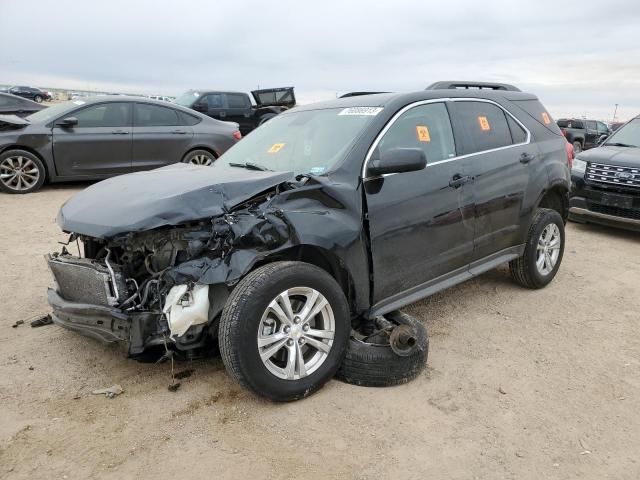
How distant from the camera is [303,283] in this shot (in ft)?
9.62

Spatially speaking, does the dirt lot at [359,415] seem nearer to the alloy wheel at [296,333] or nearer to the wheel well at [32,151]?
the alloy wheel at [296,333]

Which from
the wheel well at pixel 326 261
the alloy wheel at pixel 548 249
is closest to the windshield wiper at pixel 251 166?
the wheel well at pixel 326 261

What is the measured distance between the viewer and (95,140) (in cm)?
850

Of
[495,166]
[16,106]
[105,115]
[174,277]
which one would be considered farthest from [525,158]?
[16,106]

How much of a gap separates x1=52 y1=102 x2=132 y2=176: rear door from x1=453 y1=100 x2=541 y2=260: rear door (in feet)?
21.2

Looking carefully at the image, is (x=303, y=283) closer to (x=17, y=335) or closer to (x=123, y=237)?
(x=123, y=237)

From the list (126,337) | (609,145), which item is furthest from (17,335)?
(609,145)

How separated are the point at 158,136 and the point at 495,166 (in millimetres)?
6639

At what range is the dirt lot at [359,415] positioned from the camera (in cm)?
253

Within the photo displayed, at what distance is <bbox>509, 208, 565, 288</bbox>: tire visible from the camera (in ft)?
15.5

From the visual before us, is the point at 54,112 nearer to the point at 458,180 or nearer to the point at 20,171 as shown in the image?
the point at 20,171

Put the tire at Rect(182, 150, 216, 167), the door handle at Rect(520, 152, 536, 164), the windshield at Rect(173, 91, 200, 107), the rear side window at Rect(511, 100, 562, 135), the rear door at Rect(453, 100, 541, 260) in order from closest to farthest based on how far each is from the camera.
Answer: the rear door at Rect(453, 100, 541, 260), the door handle at Rect(520, 152, 536, 164), the rear side window at Rect(511, 100, 562, 135), the tire at Rect(182, 150, 216, 167), the windshield at Rect(173, 91, 200, 107)

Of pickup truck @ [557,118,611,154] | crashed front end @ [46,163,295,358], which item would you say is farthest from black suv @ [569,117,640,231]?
pickup truck @ [557,118,611,154]

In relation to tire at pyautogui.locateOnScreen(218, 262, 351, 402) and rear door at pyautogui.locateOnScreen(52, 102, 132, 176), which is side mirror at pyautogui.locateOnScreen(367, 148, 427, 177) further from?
rear door at pyautogui.locateOnScreen(52, 102, 132, 176)
